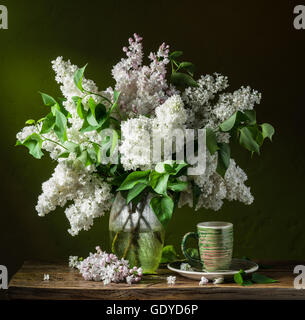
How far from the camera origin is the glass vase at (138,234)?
1456 millimetres

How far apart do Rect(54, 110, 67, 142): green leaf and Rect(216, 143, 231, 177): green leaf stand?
1.34 feet

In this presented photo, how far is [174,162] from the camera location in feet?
A: 4.27

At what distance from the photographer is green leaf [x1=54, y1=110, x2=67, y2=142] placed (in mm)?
1380

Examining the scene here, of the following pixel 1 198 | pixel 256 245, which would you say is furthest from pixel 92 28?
pixel 256 245

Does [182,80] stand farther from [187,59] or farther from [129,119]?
[187,59]

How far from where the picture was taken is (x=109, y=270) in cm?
139

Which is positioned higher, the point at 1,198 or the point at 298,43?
the point at 298,43

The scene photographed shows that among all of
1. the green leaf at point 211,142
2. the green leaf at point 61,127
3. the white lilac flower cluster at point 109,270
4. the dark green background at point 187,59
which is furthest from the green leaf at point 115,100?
the dark green background at point 187,59

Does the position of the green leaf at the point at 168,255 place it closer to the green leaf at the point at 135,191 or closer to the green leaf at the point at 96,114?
the green leaf at the point at 135,191

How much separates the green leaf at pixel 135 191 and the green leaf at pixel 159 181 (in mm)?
51

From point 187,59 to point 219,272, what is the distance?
0.92 m
